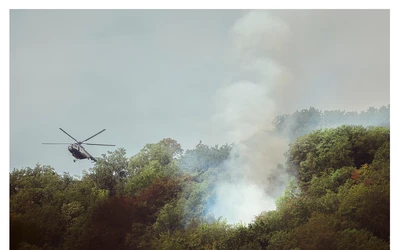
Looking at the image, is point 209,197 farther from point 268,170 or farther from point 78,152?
point 78,152

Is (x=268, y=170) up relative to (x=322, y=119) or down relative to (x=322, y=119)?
down

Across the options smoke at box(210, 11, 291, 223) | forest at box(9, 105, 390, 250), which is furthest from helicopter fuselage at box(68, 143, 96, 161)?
smoke at box(210, 11, 291, 223)

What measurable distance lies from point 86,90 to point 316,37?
423 centimetres

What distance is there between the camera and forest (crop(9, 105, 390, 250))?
33.7 ft

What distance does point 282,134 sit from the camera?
1050cm

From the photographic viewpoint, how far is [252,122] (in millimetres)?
10484

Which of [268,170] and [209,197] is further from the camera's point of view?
[209,197]

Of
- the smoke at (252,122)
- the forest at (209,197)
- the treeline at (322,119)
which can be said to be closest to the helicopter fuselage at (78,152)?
the forest at (209,197)

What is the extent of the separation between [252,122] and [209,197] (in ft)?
5.14

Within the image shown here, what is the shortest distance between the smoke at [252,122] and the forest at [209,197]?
0.51 feet

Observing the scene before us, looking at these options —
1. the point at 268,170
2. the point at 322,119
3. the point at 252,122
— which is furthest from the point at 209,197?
the point at 322,119

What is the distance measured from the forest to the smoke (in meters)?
0.15

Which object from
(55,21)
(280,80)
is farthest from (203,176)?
(55,21)

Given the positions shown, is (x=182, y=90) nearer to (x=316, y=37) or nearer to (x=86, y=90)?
(x=86, y=90)
